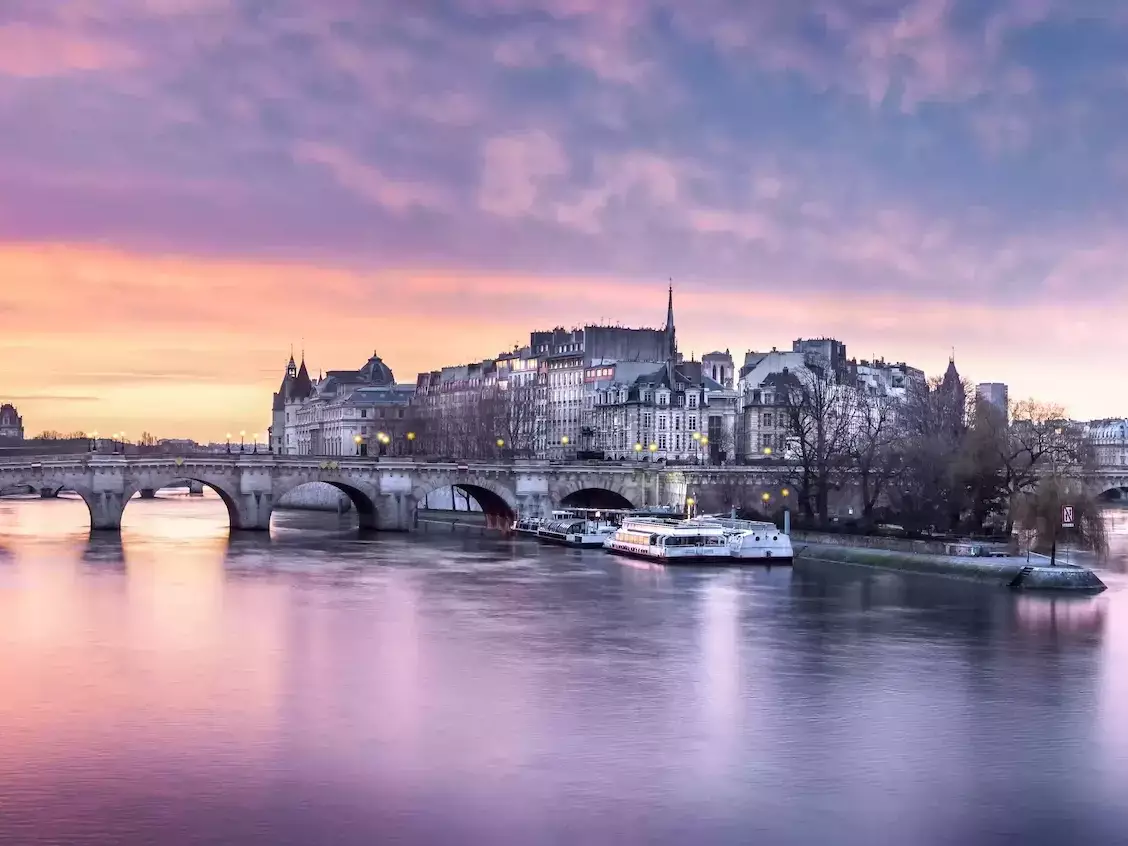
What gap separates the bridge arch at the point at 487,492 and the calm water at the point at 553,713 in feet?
112

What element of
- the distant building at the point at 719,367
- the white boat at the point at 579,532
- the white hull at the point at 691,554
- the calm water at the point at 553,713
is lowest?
the calm water at the point at 553,713

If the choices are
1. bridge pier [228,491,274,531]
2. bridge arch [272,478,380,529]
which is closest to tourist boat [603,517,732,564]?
bridge arch [272,478,380,529]

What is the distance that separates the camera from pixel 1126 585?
6781cm

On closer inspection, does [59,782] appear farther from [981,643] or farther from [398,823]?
[981,643]

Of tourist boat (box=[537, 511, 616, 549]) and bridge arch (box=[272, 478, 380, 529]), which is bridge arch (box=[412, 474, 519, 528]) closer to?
bridge arch (box=[272, 478, 380, 529])

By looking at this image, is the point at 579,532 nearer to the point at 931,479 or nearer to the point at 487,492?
the point at 487,492

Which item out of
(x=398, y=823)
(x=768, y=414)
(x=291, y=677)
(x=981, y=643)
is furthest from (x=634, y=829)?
(x=768, y=414)

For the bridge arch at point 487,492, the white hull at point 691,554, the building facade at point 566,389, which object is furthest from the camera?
the building facade at point 566,389

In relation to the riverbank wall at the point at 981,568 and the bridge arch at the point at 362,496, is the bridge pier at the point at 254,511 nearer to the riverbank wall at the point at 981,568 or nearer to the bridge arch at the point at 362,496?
the bridge arch at the point at 362,496

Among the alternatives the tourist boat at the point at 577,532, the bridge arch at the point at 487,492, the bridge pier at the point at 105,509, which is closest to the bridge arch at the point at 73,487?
the bridge pier at the point at 105,509

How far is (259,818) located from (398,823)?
8.54 ft

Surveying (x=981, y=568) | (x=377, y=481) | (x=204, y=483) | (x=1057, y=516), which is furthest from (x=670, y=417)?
(x=981, y=568)

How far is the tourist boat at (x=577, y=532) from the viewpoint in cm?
9500

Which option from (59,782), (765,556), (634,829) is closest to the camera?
(634,829)
